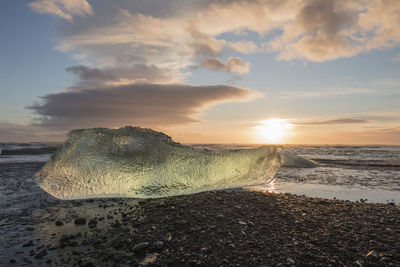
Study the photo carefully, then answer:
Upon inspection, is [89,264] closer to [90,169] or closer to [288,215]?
[90,169]

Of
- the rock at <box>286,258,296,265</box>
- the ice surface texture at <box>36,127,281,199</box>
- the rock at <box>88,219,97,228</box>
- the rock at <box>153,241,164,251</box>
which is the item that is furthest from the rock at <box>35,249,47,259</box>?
the rock at <box>286,258,296,265</box>

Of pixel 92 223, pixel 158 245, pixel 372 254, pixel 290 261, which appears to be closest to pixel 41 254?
pixel 92 223

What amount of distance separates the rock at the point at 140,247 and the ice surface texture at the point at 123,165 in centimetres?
239

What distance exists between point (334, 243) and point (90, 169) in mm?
5659

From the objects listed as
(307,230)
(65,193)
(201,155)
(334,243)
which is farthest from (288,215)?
(65,193)

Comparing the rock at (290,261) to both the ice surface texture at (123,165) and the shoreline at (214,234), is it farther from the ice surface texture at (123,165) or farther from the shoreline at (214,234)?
the ice surface texture at (123,165)

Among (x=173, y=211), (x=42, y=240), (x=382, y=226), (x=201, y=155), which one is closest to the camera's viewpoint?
(x=42, y=240)

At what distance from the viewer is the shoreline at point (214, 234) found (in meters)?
3.88

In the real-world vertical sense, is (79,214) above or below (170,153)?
below

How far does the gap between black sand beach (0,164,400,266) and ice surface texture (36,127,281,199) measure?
568mm

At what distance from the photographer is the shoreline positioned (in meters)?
3.88

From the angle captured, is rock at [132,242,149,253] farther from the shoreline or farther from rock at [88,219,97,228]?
rock at [88,219,97,228]

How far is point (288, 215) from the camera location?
5848 mm

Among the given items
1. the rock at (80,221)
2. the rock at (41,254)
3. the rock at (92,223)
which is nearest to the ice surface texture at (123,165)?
the rock at (80,221)
